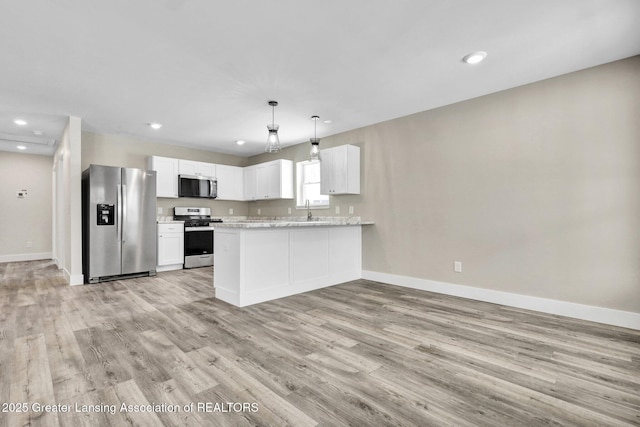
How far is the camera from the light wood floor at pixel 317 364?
1.60 metres

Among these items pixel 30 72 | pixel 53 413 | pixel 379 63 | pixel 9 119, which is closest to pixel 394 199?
pixel 379 63

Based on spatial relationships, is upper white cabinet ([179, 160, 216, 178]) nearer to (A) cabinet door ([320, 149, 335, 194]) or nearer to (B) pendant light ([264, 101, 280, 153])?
(A) cabinet door ([320, 149, 335, 194])

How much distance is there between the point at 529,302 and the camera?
11.0ft

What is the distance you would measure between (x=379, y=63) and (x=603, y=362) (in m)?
2.98

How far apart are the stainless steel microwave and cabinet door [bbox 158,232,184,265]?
0.86 metres

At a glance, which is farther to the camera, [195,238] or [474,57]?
[195,238]

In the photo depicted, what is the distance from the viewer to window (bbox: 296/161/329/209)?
584 centimetres

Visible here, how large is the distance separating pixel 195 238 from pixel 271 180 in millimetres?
1881

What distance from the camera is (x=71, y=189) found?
450 cm

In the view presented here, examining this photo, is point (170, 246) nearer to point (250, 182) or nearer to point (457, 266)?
point (250, 182)

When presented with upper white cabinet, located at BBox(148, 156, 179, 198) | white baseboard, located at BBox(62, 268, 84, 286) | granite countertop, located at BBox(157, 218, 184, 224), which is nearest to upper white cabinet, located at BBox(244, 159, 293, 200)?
upper white cabinet, located at BBox(148, 156, 179, 198)

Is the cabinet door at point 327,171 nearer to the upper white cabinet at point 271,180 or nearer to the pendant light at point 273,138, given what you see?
the upper white cabinet at point 271,180

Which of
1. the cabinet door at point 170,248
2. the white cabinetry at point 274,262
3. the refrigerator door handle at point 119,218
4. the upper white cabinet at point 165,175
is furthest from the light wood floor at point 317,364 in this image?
the upper white cabinet at point 165,175

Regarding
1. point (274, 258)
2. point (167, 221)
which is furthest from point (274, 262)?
point (167, 221)
